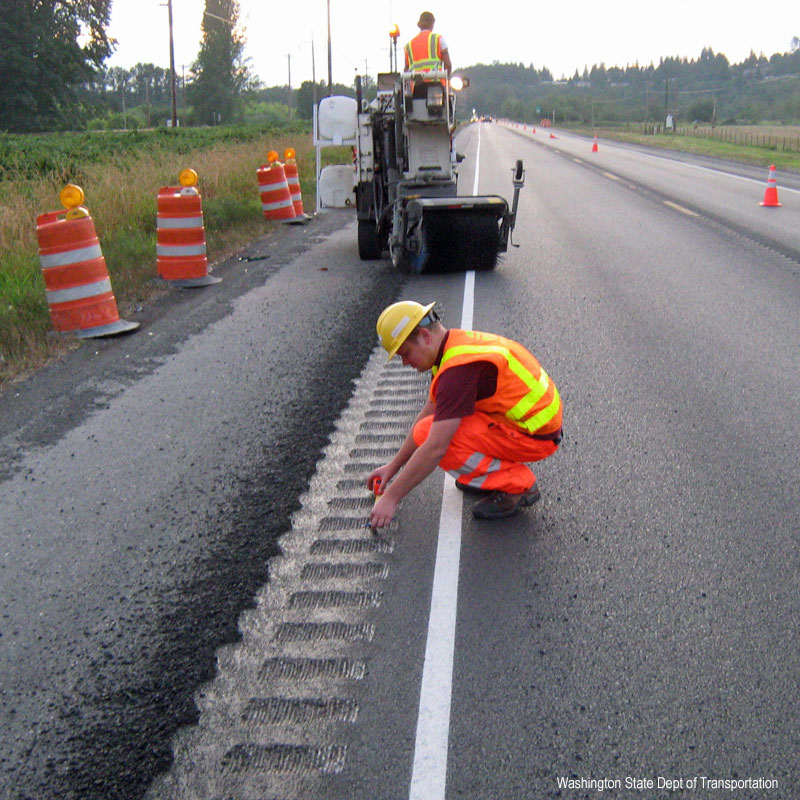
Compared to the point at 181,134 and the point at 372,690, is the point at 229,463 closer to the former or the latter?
the point at 372,690

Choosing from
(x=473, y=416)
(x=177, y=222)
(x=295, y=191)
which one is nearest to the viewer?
(x=473, y=416)

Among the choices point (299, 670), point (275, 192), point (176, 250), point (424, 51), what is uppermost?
point (424, 51)

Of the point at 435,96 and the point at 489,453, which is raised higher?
the point at 435,96

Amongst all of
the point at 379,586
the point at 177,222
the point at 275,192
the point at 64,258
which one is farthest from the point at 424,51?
the point at 379,586

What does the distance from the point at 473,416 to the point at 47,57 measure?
59.0 m

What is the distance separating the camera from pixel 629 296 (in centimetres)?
880

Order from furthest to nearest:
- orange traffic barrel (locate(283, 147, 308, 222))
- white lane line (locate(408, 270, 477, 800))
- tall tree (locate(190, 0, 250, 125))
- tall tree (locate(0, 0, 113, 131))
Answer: tall tree (locate(190, 0, 250, 125)) → tall tree (locate(0, 0, 113, 131)) → orange traffic barrel (locate(283, 147, 308, 222)) → white lane line (locate(408, 270, 477, 800))

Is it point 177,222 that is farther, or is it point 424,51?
point 424,51

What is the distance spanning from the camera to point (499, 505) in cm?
417

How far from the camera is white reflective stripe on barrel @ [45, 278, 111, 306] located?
783 cm

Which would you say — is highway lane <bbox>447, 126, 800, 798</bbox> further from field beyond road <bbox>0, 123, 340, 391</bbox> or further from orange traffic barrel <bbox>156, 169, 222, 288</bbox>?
orange traffic barrel <bbox>156, 169, 222, 288</bbox>

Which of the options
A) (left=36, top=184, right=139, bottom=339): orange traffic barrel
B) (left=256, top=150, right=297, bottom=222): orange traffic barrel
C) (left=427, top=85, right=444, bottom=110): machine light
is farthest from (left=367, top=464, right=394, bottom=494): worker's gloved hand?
(left=256, top=150, right=297, bottom=222): orange traffic barrel

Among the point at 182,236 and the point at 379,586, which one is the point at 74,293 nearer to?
the point at 182,236

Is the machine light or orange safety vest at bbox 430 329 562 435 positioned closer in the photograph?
orange safety vest at bbox 430 329 562 435
